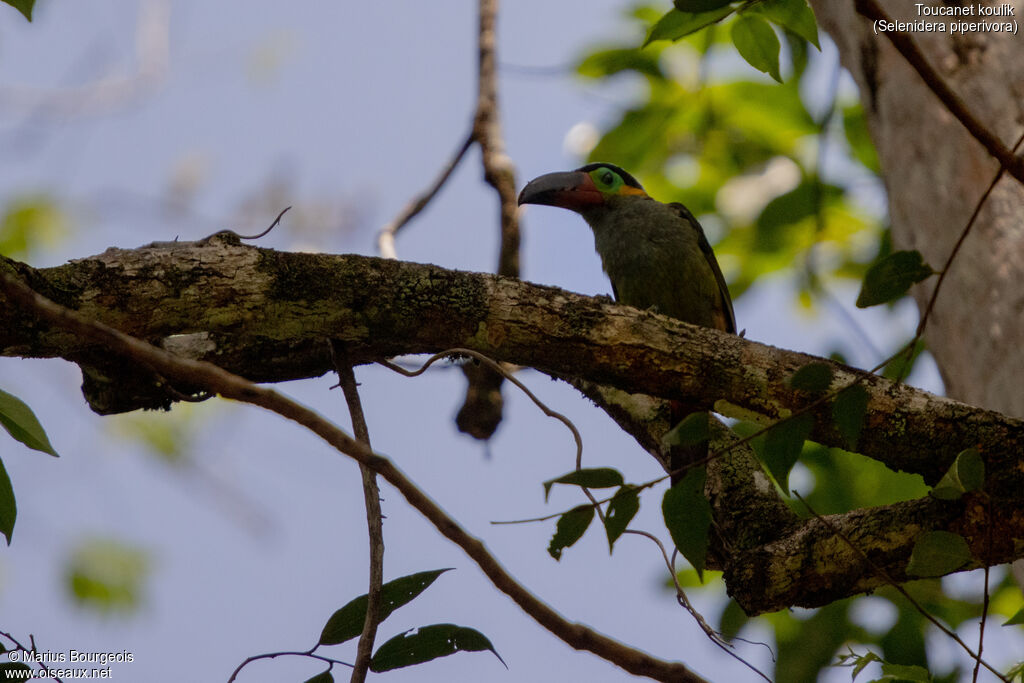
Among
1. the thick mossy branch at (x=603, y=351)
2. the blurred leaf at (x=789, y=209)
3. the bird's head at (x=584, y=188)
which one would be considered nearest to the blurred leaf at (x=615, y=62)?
the bird's head at (x=584, y=188)

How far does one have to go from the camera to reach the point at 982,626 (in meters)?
1.77

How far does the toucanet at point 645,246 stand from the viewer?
3.65 meters

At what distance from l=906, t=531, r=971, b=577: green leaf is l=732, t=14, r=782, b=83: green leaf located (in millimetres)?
1142

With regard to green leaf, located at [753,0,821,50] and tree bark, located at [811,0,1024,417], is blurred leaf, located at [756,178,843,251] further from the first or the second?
green leaf, located at [753,0,821,50]

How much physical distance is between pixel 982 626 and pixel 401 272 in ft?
4.41

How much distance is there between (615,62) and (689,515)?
9.55ft

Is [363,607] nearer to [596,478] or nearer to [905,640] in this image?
[596,478]

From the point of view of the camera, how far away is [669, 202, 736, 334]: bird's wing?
3.81 m

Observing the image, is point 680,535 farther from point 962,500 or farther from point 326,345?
point 326,345

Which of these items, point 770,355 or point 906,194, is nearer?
point 770,355

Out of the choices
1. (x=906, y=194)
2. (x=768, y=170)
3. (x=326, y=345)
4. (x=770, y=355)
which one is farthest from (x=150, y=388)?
(x=768, y=170)

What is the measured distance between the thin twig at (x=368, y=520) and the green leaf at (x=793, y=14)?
1.26m

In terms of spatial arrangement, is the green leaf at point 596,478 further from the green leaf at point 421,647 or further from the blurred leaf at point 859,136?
the blurred leaf at point 859,136

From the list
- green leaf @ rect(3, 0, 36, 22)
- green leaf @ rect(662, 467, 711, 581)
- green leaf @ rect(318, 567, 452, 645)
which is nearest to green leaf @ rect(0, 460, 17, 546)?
green leaf @ rect(318, 567, 452, 645)
